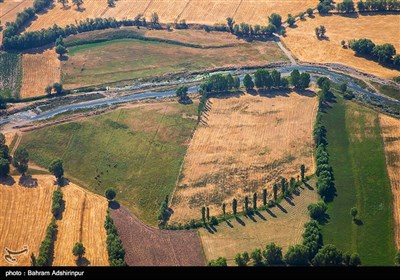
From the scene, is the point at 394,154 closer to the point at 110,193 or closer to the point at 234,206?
the point at 234,206

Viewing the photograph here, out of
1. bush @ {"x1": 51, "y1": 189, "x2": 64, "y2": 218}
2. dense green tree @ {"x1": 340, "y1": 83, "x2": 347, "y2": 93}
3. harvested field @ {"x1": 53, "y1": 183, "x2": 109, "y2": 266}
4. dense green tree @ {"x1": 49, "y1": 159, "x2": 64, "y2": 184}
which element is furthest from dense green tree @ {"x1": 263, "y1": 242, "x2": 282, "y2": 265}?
dense green tree @ {"x1": 340, "y1": 83, "x2": 347, "y2": 93}

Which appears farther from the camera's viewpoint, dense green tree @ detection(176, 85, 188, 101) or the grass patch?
dense green tree @ detection(176, 85, 188, 101)

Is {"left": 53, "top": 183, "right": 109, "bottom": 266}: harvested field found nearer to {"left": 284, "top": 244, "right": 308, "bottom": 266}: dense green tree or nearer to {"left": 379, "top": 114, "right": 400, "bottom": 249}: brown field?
{"left": 284, "top": 244, "right": 308, "bottom": 266}: dense green tree

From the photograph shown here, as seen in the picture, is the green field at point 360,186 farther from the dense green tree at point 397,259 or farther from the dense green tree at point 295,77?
the dense green tree at point 295,77

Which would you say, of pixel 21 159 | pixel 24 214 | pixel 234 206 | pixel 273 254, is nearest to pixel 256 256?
pixel 273 254

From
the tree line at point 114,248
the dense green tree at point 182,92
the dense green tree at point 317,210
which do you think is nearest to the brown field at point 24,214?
the tree line at point 114,248

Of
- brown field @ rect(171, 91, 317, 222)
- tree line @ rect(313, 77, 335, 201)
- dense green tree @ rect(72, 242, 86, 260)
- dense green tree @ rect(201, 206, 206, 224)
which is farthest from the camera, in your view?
brown field @ rect(171, 91, 317, 222)
